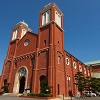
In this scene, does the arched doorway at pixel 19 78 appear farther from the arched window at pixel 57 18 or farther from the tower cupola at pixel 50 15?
the arched window at pixel 57 18

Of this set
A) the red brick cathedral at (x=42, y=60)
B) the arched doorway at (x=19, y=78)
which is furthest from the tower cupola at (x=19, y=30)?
the arched doorway at (x=19, y=78)

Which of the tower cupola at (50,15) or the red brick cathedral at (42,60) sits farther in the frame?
the tower cupola at (50,15)

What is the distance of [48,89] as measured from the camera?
19.8 meters

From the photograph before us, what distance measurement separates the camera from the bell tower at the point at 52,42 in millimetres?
21598

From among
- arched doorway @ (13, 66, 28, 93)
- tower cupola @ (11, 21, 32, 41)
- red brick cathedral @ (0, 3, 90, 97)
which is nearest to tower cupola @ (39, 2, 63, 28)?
red brick cathedral @ (0, 3, 90, 97)

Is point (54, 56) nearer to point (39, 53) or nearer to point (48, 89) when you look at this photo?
point (39, 53)

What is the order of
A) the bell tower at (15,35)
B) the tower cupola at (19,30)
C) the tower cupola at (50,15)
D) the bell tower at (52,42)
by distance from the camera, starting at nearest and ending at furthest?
1. the bell tower at (52,42)
2. the tower cupola at (50,15)
3. the bell tower at (15,35)
4. the tower cupola at (19,30)

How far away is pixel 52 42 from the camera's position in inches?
977

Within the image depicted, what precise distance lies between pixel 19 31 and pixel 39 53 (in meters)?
13.2

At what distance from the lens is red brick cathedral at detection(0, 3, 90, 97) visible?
22.8 m

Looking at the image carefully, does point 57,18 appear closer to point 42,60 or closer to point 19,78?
point 42,60

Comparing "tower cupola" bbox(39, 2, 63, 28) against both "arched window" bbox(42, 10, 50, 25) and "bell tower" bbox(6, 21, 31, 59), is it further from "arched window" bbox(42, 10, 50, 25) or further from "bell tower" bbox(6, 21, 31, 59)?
"bell tower" bbox(6, 21, 31, 59)

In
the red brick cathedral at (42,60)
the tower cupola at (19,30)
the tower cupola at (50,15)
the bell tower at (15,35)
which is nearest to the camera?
the red brick cathedral at (42,60)

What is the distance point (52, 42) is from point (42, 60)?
14.1 ft
